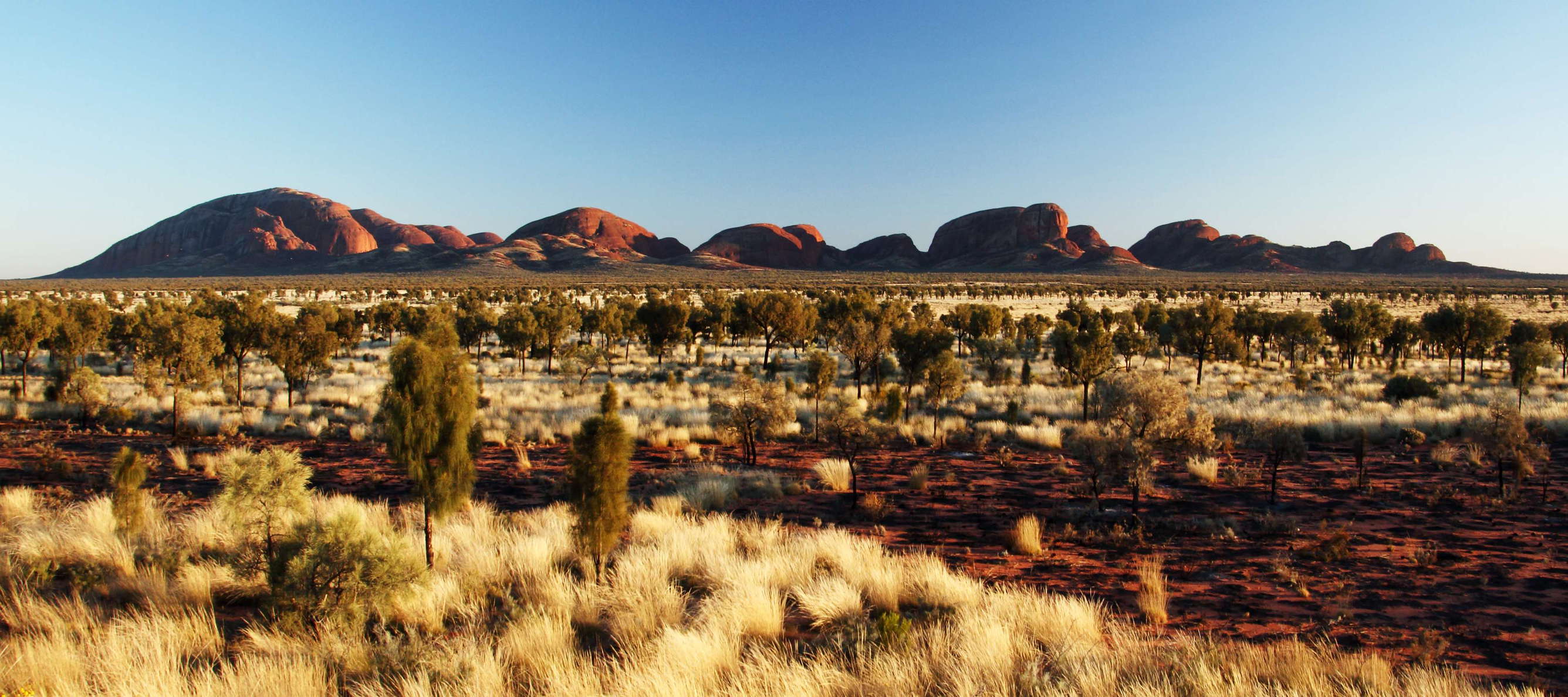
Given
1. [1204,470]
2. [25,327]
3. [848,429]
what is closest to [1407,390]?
[1204,470]

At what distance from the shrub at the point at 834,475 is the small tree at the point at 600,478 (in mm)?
6633

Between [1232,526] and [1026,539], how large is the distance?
401cm

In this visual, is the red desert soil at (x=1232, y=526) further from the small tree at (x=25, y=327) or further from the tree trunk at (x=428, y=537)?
the small tree at (x=25, y=327)

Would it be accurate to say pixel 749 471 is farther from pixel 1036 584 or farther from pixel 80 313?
pixel 80 313

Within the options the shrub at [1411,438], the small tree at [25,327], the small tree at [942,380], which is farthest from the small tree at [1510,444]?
the small tree at [25,327]

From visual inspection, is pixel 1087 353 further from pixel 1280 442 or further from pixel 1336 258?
pixel 1336 258

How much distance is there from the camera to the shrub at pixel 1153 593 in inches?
290

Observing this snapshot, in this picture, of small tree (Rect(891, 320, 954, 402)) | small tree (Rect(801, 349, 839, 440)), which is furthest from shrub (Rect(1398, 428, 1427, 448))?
small tree (Rect(801, 349, 839, 440))

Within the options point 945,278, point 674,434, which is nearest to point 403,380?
point 674,434

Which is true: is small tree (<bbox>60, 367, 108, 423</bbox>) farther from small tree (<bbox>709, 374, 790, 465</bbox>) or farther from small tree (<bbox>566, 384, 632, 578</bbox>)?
small tree (<bbox>566, 384, 632, 578</bbox>)

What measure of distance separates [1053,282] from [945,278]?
26.3 metres

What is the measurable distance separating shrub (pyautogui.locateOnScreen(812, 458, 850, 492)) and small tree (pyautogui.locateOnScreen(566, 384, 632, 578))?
21.8ft

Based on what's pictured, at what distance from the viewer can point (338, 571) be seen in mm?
6477

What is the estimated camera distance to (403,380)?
7.73 meters
